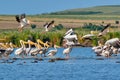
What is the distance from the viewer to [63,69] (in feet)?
104

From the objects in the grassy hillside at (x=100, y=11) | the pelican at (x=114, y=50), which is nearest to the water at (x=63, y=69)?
the pelican at (x=114, y=50)

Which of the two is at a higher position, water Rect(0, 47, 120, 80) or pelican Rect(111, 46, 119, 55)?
water Rect(0, 47, 120, 80)

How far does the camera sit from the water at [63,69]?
27.8 m

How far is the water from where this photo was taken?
27.8 m

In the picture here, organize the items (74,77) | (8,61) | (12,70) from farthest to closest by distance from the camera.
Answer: (8,61)
(12,70)
(74,77)

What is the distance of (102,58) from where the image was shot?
123ft

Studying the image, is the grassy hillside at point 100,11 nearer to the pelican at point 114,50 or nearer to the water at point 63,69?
the pelican at point 114,50

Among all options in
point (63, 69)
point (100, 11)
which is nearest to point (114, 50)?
point (63, 69)

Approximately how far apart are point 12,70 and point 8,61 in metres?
4.93

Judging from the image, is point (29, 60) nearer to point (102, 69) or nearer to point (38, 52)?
point (38, 52)

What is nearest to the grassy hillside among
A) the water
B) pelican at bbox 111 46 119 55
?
pelican at bbox 111 46 119 55

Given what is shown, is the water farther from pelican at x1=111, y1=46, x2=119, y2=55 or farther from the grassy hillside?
the grassy hillside

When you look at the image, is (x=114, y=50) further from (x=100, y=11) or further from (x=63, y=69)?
(x=100, y=11)

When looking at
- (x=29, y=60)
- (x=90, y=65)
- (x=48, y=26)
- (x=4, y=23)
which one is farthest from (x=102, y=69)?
(x=4, y=23)
